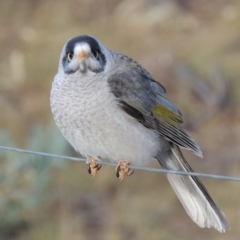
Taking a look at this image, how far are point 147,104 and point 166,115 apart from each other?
0.70 ft

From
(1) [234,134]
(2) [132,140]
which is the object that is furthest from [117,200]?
(2) [132,140]

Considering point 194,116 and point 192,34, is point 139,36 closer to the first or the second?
point 192,34

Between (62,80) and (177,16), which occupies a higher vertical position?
(62,80)

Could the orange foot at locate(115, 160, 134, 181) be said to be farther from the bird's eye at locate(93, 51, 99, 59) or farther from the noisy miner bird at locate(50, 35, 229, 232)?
the bird's eye at locate(93, 51, 99, 59)

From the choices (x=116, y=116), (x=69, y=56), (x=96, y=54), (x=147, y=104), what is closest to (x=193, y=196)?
(x=147, y=104)

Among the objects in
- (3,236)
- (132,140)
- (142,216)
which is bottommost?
(3,236)

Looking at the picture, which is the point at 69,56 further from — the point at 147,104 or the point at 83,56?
the point at 147,104

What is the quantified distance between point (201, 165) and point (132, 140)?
4280 millimetres

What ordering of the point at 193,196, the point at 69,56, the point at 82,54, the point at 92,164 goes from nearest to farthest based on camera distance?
1. the point at 82,54
2. the point at 69,56
3. the point at 92,164
4. the point at 193,196

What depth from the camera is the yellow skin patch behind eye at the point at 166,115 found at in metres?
6.42

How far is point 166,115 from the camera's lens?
21.2ft

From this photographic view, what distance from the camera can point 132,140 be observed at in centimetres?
602

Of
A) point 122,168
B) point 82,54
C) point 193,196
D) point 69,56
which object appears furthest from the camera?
point 193,196

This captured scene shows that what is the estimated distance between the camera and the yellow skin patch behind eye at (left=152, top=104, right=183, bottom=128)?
6418 millimetres
